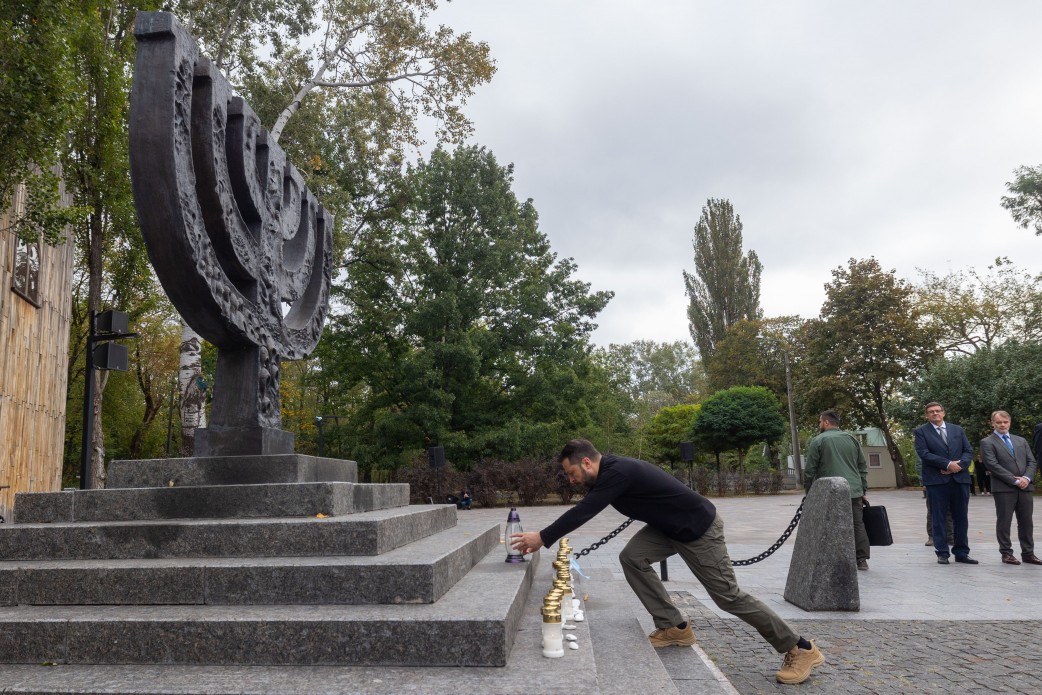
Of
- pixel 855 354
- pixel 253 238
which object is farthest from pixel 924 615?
pixel 855 354

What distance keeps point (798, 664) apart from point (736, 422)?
3250 cm

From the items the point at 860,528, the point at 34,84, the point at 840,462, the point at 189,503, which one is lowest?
the point at 860,528

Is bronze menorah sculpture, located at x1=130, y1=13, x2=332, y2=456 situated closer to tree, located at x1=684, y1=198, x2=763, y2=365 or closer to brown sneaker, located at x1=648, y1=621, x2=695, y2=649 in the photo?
brown sneaker, located at x1=648, y1=621, x2=695, y2=649

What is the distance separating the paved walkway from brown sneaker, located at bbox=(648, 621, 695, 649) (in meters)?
0.13

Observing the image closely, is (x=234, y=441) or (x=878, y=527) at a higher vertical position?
(x=234, y=441)

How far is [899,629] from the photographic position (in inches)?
201

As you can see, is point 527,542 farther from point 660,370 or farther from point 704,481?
point 660,370

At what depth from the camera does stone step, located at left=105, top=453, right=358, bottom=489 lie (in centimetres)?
509

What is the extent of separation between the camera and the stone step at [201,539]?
4.04 m

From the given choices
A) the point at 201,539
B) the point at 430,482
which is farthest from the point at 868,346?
the point at 201,539

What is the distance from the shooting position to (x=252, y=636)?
324 centimetres

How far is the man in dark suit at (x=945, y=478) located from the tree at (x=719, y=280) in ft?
131

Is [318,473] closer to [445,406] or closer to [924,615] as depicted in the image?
[924,615]

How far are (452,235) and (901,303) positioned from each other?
23.4 m
